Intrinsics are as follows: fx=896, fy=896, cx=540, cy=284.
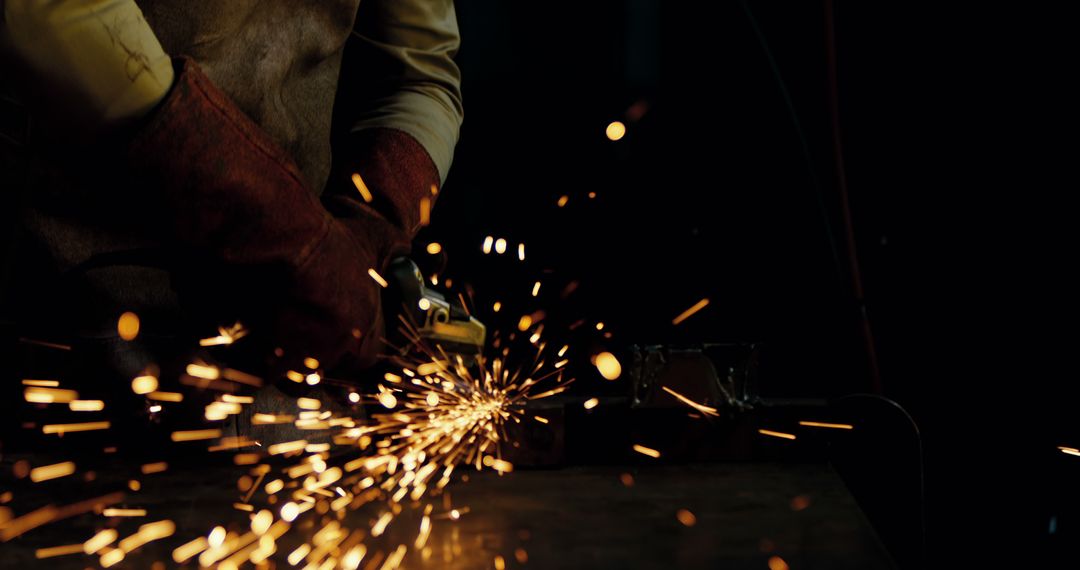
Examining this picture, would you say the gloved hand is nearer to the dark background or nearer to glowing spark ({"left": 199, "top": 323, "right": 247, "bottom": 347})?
glowing spark ({"left": 199, "top": 323, "right": 247, "bottom": 347})

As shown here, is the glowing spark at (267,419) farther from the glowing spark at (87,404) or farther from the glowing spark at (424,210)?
the glowing spark at (424,210)

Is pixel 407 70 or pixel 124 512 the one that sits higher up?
pixel 407 70

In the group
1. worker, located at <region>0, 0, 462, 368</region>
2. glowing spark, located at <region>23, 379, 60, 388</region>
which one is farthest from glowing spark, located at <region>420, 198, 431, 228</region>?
glowing spark, located at <region>23, 379, 60, 388</region>

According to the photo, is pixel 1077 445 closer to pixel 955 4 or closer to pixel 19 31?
pixel 955 4

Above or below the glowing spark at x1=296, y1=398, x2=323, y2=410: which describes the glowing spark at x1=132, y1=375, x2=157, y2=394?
above

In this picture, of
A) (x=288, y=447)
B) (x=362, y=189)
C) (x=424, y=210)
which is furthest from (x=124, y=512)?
(x=424, y=210)

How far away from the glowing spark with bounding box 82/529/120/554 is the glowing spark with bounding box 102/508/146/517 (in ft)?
0.21

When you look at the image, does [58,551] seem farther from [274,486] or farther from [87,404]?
[87,404]

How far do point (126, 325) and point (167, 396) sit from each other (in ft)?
0.42

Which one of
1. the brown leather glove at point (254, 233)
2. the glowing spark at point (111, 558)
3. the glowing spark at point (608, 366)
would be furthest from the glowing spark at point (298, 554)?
the glowing spark at point (608, 366)

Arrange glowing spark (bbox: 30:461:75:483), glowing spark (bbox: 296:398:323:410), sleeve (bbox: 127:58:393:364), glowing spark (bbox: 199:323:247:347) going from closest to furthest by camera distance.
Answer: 1. sleeve (bbox: 127:58:393:364)
2. glowing spark (bbox: 199:323:247:347)
3. glowing spark (bbox: 30:461:75:483)
4. glowing spark (bbox: 296:398:323:410)

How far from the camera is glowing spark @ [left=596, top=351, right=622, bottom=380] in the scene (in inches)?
77.5

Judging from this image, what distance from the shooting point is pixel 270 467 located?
4.10 feet

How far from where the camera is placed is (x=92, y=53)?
87cm
